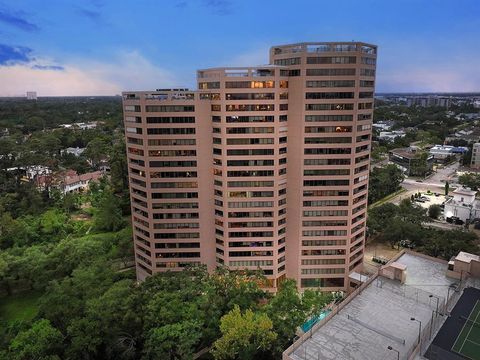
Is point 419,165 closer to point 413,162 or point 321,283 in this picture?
point 413,162

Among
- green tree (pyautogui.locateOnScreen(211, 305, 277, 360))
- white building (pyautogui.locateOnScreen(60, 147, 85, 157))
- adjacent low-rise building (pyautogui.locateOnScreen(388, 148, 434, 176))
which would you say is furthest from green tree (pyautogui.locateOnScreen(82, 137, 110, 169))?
adjacent low-rise building (pyautogui.locateOnScreen(388, 148, 434, 176))

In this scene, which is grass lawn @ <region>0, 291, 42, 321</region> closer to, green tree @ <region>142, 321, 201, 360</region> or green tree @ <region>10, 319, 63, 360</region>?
green tree @ <region>10, 319, 63, 360</region>

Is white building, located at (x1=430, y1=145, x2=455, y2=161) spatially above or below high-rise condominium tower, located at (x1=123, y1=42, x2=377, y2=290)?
below

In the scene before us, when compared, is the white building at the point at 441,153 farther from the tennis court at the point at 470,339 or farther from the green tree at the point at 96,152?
the green tree at the point at 96,152

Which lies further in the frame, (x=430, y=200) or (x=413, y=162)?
(x=413, y=162)

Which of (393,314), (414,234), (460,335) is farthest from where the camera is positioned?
(414,234)

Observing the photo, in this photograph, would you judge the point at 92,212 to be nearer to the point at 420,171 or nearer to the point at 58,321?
the point at 58,321

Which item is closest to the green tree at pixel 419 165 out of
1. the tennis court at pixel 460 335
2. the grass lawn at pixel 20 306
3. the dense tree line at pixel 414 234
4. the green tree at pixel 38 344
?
the dense tree line at pixel 414 234

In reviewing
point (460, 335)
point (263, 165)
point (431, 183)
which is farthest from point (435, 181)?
point (460, 335)
